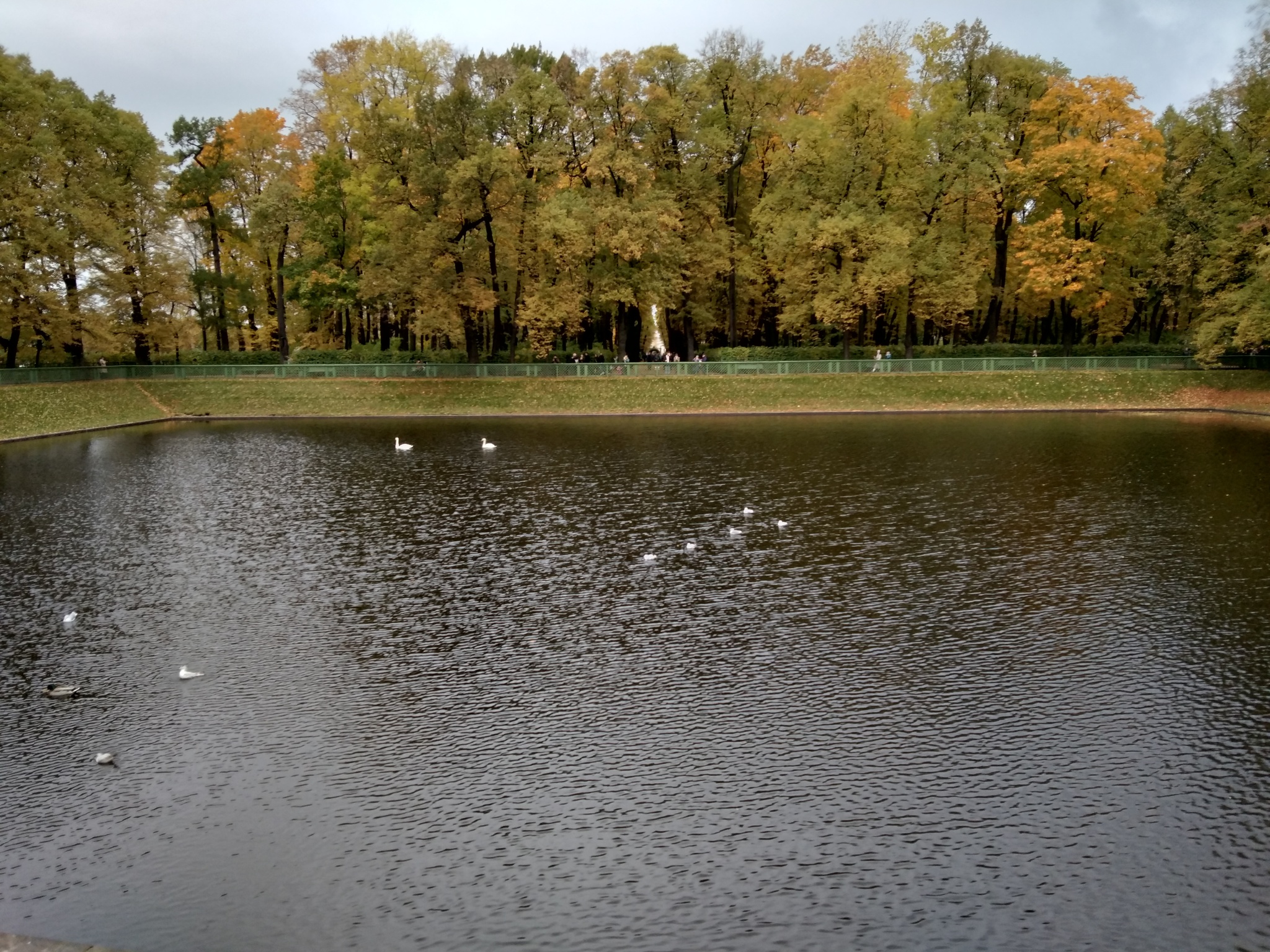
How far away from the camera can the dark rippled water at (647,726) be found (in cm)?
984

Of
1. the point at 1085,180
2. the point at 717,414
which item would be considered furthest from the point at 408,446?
the point at 1085,180

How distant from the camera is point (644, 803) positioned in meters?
11.8

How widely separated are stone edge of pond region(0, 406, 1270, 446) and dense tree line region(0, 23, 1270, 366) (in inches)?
225

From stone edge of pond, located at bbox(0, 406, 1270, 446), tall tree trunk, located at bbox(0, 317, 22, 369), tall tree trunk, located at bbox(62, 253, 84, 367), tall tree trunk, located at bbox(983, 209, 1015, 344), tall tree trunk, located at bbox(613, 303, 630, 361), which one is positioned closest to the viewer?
stone edge of pond, located at bbox(0, 406, 1270, 446)

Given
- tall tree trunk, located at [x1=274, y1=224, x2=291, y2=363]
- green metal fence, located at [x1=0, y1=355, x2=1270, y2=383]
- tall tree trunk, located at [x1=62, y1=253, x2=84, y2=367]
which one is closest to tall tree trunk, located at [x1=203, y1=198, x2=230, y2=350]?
tall tree trunk, located at [x1=274, y1=224, x2=291, y2=363]

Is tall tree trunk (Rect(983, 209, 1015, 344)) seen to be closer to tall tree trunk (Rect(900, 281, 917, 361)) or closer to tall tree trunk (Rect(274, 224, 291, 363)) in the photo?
tall tree trunk (Rect(900, 281, 917, 361))

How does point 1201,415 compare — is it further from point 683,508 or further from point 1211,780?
point 1211,780

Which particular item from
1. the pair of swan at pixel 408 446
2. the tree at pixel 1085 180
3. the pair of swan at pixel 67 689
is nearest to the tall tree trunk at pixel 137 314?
the pair of swan at pixel 408 446

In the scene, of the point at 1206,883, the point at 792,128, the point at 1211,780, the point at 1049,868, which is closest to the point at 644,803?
the point at 1049,868

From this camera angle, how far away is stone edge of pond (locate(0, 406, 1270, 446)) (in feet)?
176

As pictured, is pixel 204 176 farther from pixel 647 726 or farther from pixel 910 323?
pixel 647 726

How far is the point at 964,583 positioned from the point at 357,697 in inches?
515

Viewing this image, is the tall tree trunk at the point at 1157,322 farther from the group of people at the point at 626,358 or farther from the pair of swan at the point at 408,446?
the pair of swan at the point at 408,446

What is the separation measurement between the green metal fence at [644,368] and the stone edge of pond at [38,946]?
54.2 meters
